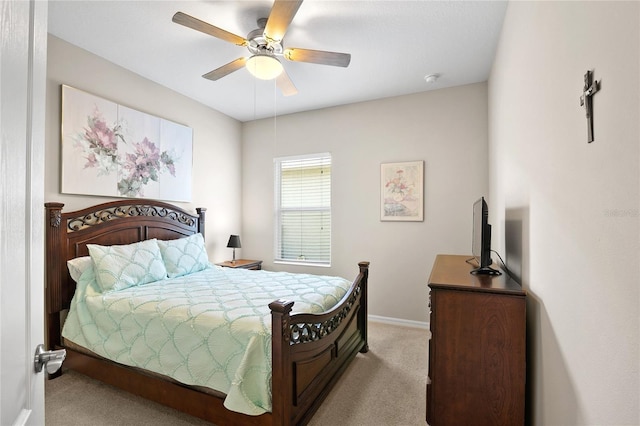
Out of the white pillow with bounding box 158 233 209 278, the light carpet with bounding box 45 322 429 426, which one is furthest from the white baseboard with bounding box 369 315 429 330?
the white pillow with bounding box 158 233 209 278

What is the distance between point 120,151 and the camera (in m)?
3.11

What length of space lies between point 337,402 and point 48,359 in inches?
76.8

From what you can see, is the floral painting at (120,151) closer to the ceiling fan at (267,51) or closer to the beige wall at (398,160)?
the ceiling fan at (267,51)

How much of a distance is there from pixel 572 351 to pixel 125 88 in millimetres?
4019

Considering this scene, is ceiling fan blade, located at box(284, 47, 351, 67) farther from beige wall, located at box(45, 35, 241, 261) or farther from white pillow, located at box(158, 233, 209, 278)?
white pillow, located at box(158, 233, 209, 278)

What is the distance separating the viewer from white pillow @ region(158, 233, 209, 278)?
311 cm

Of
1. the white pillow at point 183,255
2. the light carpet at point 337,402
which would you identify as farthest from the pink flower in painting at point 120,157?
the light carpet at point 337,402

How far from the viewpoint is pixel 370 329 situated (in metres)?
3.67

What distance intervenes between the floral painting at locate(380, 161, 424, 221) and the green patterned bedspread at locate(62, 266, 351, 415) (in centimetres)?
141

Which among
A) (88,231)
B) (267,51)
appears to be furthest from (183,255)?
(267,51)

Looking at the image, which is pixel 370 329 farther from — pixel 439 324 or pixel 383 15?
pixel 383 15

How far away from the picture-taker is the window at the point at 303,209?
4.33 meters

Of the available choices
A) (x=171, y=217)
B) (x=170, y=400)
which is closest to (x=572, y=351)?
(x=170, y=400)

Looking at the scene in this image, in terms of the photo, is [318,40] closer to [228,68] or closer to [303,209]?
Answer: [228,68]
